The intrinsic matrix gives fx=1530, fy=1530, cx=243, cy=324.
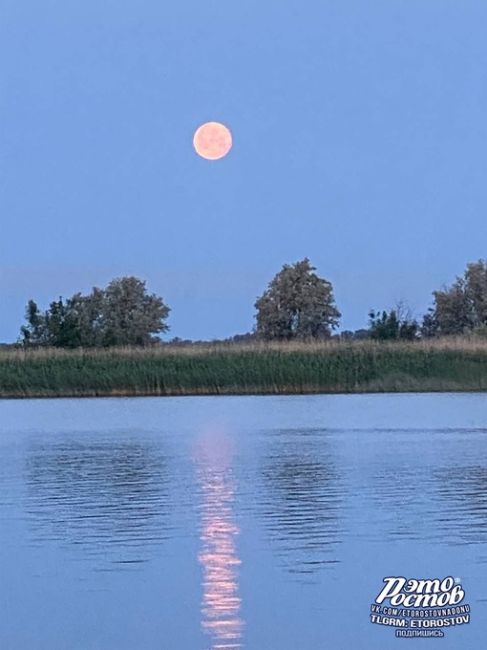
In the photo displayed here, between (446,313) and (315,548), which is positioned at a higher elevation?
(446,313)

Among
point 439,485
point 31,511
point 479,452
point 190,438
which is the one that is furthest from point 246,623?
point 190,438

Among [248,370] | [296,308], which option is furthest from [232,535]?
[296,308]

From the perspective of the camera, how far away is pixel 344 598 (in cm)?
1005

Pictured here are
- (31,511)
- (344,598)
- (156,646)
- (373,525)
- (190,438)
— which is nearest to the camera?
(156,646)

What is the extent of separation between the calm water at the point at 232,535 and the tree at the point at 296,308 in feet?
142

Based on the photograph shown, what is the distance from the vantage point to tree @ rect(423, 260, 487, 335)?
6781cm

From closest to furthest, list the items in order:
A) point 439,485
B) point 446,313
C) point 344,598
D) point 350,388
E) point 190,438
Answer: point 344,598 < point 439,485 < point 190,438 < point 350,388 < point 446,313

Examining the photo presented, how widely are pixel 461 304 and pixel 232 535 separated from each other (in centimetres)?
5676

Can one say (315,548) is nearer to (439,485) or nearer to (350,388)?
(439,485)

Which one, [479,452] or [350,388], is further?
[350,388]

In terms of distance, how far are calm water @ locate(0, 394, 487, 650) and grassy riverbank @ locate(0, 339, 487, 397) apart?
14.6 meters

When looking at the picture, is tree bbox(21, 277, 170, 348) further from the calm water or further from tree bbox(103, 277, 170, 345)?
the calm water

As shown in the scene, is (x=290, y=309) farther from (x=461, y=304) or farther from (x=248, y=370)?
(x=248, y=370)

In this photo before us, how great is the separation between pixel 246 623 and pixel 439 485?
23.7 feet
